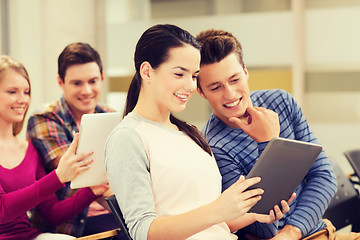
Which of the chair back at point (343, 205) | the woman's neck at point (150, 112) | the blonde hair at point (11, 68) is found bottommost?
the chair back at point (343, 205)

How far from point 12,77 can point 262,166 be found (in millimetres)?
1142

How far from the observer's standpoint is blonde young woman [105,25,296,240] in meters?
1.31

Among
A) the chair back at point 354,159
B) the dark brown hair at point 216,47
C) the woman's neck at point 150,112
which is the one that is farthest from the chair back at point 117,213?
the chair back at point 354,159

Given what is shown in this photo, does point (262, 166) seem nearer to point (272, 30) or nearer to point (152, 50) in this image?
point (152, 50)

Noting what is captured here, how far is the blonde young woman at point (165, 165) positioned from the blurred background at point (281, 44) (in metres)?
3.24

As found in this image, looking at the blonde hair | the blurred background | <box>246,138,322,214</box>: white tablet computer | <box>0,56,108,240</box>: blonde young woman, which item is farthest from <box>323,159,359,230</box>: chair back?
the blurred background

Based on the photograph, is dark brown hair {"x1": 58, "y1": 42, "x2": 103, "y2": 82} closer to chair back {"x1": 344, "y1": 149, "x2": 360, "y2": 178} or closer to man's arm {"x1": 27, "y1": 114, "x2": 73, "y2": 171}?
man's arm {"x1": 27, "y1": 114, "x2": 73, "y2": 171}

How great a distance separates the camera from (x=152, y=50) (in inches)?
56.9

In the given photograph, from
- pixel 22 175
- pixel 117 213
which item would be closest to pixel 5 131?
pixel 22 175

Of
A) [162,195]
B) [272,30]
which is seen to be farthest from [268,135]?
[272,30]

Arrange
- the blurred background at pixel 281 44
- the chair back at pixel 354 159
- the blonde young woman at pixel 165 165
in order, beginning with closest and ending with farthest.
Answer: the blonde young woman at pixel 165 165 → the chair back at pixel 354 159 → the blurred background at pixel 281 44

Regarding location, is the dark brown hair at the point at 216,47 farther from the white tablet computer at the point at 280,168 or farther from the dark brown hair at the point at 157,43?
the white tablet computer at the point at 280,168

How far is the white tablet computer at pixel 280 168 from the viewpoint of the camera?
136 centimetres

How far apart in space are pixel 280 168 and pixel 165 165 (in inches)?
12.9
